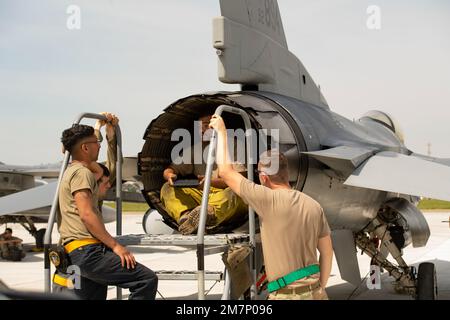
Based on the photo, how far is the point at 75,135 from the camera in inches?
179

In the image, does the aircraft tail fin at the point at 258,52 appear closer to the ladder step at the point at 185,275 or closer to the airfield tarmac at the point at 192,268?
the ladder step at the point at 185,275

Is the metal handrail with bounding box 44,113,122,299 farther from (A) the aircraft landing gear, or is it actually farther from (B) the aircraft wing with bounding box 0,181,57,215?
(A) the aircraft landing gear

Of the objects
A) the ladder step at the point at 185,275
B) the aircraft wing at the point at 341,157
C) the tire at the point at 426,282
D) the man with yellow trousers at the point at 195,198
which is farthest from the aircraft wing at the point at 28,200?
the tire at the point at 426,282

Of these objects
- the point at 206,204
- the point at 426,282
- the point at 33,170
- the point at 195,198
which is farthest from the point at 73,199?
the point at 33,170

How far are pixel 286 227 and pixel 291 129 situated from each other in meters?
1.84

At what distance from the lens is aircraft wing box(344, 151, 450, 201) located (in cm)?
551

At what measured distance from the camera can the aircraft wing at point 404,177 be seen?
5508 mm

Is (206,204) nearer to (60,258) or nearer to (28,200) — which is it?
(60,258)

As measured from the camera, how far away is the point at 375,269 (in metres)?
8.41

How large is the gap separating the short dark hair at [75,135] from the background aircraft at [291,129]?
1.23 metres

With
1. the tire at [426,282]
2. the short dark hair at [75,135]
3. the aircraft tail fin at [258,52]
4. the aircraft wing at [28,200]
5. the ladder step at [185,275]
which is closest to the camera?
the short dark hair at [75,135]

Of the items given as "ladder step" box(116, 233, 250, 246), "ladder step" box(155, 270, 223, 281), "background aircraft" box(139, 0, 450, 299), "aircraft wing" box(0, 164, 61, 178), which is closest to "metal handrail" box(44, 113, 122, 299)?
"background aircraft" box(139, 0, 450, 299)

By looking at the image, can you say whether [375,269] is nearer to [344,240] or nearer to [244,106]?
[344,240]
